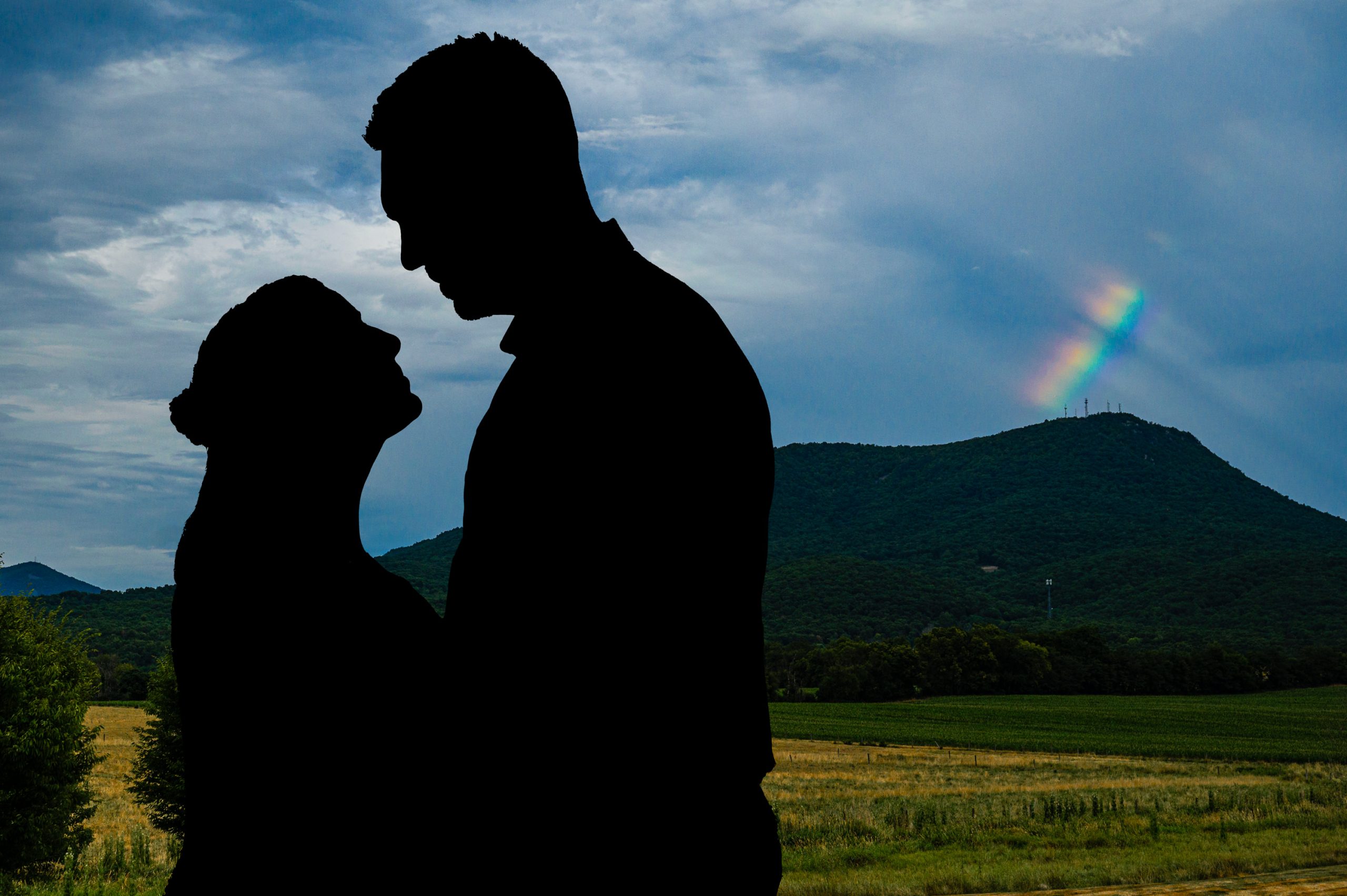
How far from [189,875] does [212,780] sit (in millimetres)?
137

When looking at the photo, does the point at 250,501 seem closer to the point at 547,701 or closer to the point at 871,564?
the point at 547,701

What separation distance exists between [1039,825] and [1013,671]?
80.4m

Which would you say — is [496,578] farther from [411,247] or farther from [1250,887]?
[1250,887]

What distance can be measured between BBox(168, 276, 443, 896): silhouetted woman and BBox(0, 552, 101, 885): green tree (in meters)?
23.9

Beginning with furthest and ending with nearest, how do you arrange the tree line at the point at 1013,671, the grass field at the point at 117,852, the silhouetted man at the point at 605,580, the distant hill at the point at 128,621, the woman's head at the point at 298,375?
the tree line at the point at 1013,671 → the distant hill at the point at 128,621 → the grass field at the point at 117,852 → the woman's head at the point at 298,375 → the silhouetted man at the point at 605,580

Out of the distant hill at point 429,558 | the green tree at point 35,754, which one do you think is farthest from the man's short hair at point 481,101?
the distant hill at point 429,558

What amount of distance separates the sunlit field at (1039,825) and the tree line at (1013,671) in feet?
160

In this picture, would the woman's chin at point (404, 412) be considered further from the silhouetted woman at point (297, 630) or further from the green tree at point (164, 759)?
the green tree at point (164, 759)

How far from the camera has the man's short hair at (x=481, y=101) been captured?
1.48 metres

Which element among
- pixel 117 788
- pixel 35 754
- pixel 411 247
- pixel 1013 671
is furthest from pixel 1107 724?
pixel 411 247

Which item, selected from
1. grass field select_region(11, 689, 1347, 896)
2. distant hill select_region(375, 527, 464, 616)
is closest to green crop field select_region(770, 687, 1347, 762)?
grass field select_region(11, 689, 1347, 896)

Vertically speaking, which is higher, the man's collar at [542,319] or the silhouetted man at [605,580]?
the man's collar at [542,319]

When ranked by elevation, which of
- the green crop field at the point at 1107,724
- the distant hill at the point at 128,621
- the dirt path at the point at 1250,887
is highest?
the distant hill at the point at 128,621

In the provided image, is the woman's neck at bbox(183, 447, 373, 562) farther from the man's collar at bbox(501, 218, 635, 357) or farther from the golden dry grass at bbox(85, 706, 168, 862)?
the golden dry grass at bbox(85, 706, 168, 862)
